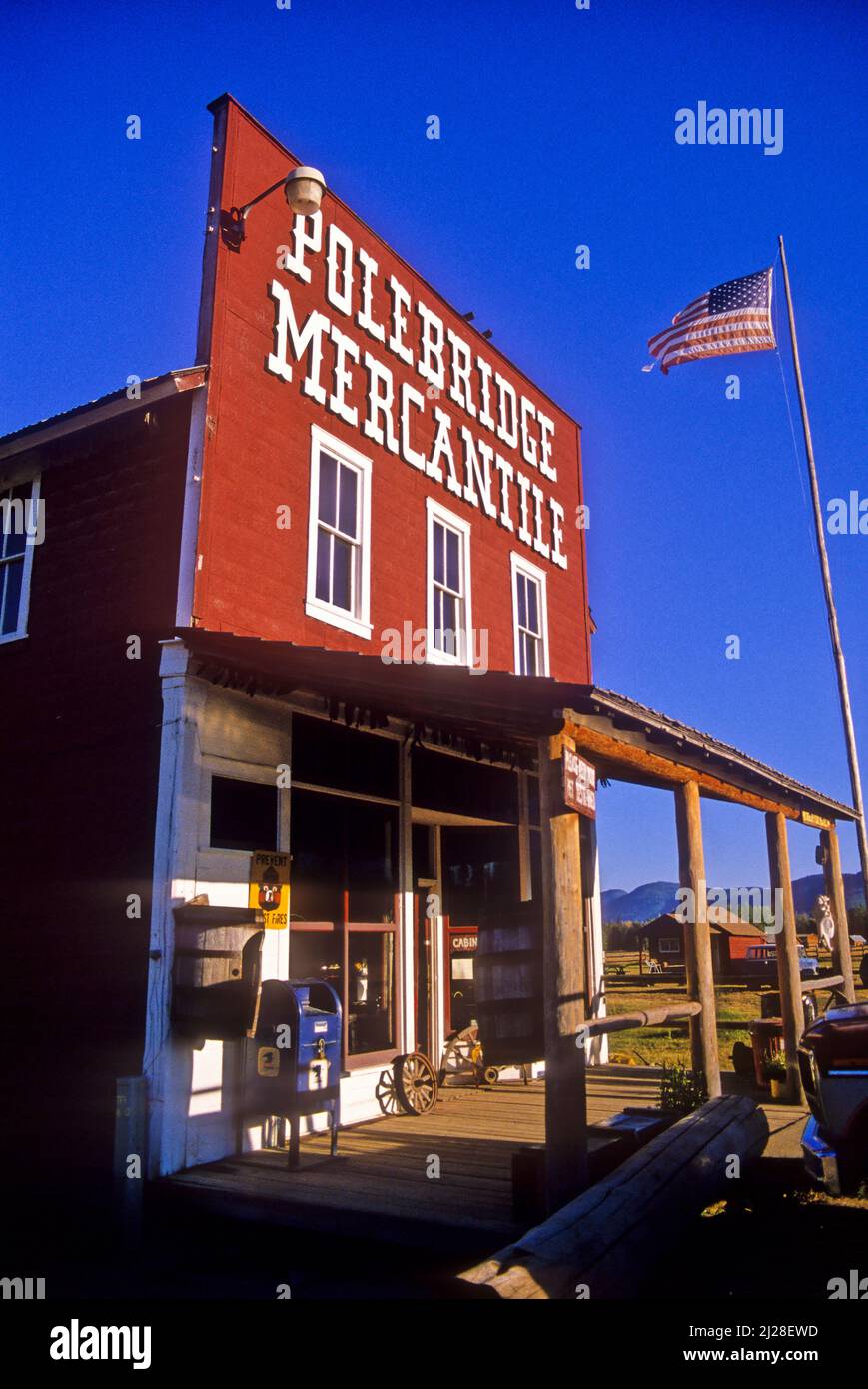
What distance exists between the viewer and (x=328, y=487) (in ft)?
33.1

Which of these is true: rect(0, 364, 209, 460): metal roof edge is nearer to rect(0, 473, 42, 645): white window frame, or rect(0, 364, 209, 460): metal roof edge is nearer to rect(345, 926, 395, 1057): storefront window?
rect(0, 473, 42, 645): white window frame

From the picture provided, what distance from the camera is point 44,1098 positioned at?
752 centimetres

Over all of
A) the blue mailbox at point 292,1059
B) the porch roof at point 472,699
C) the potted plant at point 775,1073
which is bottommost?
the potted plant at point 775,1073

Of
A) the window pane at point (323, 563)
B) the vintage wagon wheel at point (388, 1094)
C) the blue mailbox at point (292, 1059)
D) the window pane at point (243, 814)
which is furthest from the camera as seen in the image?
the window pane at point (323, 563)

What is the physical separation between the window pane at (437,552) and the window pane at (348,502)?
143 centimetres

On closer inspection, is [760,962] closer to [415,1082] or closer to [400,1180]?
[415,1082]

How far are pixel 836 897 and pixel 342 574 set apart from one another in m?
7.97

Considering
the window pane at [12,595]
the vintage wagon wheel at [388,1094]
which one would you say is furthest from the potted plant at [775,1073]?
the window pane at [12,595]

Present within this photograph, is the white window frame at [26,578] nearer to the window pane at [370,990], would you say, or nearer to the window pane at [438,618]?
the window pane at [370,990]

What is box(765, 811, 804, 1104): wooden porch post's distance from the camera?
10547mm

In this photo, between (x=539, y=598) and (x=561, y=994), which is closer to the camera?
(x=561, y=994)

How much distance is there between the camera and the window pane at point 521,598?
529 inches

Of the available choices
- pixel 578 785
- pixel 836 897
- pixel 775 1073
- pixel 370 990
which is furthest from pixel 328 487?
pixel 836 897
